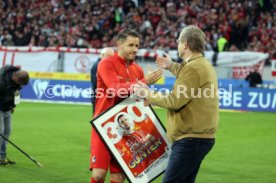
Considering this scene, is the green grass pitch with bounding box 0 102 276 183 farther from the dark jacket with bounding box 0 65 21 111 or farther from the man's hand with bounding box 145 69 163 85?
the man's hand with bounding box 145 69 163 85

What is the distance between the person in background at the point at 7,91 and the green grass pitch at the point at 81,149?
0.53m

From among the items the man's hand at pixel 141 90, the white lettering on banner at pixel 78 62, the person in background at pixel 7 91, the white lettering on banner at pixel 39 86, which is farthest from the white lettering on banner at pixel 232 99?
the man's hand at pixel 141 90

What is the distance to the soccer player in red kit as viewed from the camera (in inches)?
256

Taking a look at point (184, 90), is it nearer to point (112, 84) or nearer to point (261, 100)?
point (112, 84)

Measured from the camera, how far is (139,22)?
29875mm

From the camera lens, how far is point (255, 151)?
1233 centimetres

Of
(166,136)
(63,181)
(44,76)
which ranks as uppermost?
(166,136)

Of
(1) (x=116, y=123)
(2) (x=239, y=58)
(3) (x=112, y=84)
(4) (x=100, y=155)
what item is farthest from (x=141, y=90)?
(2) (x=239, y=58)

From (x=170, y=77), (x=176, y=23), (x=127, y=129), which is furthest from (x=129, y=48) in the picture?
(x=176, y=23)

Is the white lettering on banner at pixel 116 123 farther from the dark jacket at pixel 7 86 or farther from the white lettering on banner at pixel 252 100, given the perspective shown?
the white lettering on banner at pixel 252 100

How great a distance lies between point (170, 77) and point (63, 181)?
14.4 m

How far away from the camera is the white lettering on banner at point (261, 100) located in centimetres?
1997

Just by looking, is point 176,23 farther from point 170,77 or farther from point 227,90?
point 227,90

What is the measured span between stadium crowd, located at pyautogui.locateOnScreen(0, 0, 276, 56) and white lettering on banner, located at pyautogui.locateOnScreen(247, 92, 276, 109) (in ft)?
15.6
